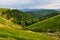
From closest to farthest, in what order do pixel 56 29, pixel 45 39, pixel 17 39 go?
pixel 17 39 → pixel 45 39 → pixel 56 29

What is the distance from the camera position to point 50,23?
133500mm

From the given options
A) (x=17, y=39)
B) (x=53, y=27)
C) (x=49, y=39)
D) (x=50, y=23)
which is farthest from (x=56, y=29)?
(x=17, y=39)

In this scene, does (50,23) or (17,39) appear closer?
(17,39)

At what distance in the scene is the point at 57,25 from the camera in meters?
125

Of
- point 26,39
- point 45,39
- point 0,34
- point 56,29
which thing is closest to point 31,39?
point 26,39

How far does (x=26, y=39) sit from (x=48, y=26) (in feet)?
235

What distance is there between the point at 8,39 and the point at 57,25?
77.4 meters

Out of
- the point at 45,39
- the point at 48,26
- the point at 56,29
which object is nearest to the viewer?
the point at 45,39

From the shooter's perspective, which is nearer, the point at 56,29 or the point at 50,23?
the point at 56,29

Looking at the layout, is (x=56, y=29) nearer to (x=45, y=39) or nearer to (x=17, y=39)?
(x=45, y=39)

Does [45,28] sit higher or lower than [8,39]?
lower

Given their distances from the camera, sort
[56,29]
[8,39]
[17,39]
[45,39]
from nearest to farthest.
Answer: [8,39] → [17,39] → [45,39] → [56,29]

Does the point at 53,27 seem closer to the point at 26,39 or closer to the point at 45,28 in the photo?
the point at 45,28

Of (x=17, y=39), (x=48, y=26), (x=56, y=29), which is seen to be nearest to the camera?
(x=17, y=39)
